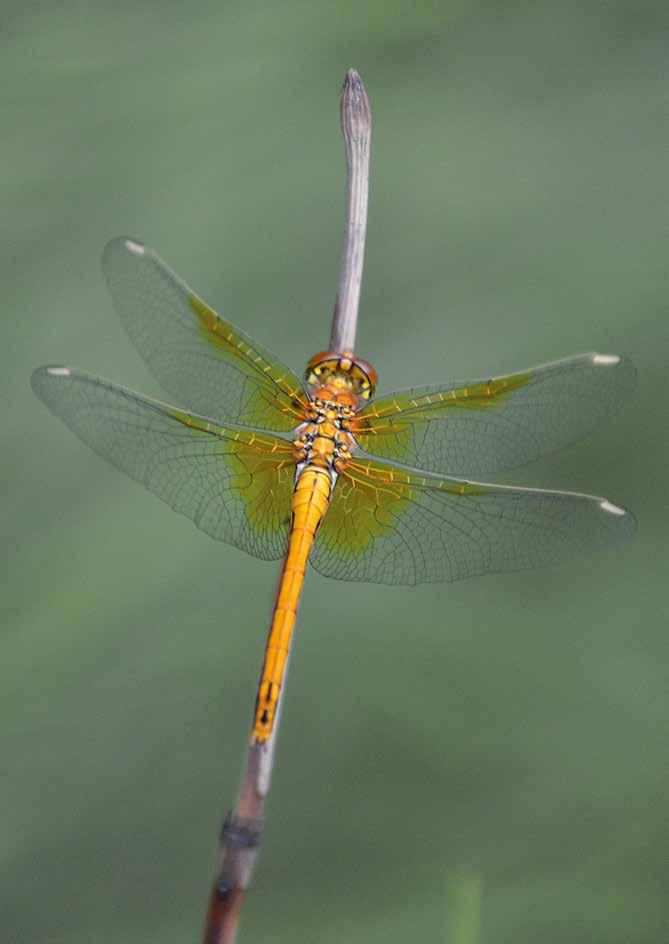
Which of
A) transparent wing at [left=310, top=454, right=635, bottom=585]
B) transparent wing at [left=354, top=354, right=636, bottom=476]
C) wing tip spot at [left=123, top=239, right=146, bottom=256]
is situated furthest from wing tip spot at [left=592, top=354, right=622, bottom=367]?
wing tip spot at [left=123, top=239, right=146, bottom=256]

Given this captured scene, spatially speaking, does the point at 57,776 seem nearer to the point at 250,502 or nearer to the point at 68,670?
the point at 68,670

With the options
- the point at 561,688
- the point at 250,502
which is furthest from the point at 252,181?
the point at 561,688

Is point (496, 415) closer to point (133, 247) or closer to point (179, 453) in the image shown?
point (179, 453)

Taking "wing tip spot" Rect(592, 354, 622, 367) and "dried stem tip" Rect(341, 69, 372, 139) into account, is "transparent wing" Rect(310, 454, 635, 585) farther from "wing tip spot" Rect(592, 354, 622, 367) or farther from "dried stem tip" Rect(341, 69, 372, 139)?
"dried stem tip" Rect(341, 69, 372, 139)

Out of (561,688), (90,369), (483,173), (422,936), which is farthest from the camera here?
(483,173)

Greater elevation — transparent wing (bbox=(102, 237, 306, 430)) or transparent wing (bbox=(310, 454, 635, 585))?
transparent wing (bbox=(102, 237, 306, 430))

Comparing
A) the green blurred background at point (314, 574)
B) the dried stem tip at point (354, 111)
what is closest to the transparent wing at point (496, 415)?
the green blurred background at point (314, 574)

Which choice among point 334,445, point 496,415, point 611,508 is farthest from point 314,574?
point 611,508
